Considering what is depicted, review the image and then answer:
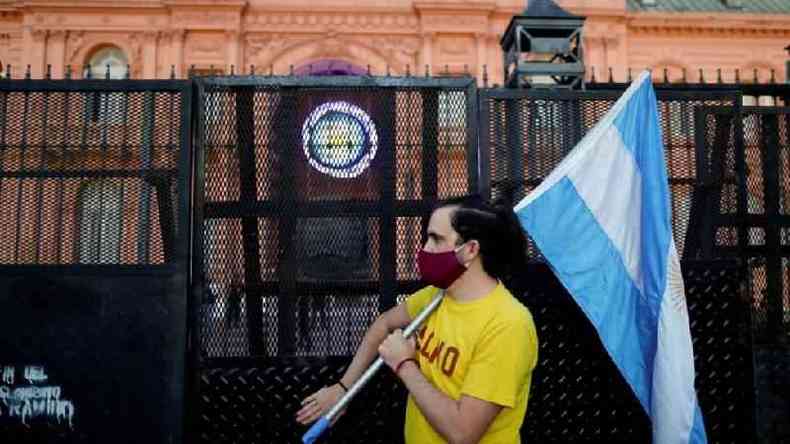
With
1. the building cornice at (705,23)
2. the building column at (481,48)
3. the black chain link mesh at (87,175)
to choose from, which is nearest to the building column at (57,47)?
the building column at (481,48)

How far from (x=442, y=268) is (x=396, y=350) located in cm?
37

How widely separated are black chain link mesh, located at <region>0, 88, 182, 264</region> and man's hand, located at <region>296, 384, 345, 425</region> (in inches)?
53.9

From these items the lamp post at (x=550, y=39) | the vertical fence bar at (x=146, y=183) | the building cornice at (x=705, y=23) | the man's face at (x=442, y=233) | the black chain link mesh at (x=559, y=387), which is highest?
the building cornice at (x=705, y=23)

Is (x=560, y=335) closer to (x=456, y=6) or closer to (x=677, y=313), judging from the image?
(x=677, y=313)

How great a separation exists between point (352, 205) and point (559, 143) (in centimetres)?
133

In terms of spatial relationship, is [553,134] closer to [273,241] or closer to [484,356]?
[273,241]

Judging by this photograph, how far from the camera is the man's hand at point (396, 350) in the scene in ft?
7.79

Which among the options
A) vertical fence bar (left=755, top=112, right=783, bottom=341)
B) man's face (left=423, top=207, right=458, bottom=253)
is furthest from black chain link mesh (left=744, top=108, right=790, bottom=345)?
man's face (left=423, top=207, right=458, bottom=253)

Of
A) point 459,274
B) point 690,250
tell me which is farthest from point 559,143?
point 459,274

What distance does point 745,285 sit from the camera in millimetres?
3689

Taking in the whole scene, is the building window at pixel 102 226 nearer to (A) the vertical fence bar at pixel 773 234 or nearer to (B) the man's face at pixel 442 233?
(B) the man's face at pixel 442 233

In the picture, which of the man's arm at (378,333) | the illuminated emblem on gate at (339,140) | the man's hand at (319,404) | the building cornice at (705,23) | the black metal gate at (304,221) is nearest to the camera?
the man's hand at (319,404)

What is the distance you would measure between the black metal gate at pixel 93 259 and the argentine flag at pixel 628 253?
206 centimetres

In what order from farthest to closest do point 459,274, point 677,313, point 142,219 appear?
point 142,219 → point 677,313 → point 459,274
